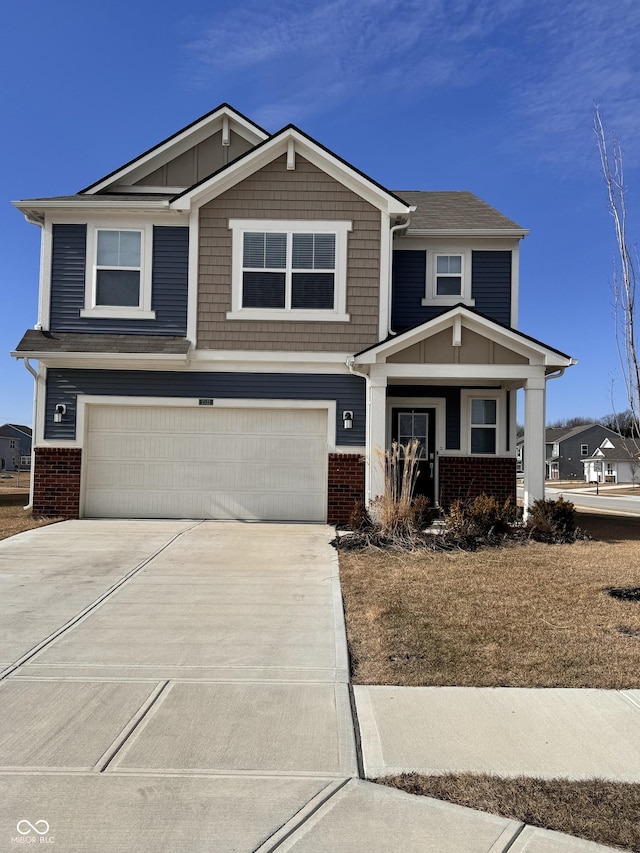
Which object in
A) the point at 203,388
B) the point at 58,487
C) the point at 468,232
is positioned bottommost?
the point at 58,487

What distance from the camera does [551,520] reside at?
452 inches

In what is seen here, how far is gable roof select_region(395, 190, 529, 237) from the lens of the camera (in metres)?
14.3

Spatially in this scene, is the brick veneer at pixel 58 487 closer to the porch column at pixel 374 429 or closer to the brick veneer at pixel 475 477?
the porch column at pixel 374 429

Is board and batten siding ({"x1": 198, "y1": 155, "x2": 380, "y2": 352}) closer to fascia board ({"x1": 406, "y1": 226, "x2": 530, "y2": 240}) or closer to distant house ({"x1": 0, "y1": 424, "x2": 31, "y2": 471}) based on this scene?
fascia board ({"x1": 406, "y1": 226, "x2": 530, "y2": 240})

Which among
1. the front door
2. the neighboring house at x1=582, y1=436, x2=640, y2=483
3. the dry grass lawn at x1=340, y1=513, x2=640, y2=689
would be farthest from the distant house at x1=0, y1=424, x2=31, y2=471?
the dry grass lawn at x1=340, y1=513, x2=640, y2=689

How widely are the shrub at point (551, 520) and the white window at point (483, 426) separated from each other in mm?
2765

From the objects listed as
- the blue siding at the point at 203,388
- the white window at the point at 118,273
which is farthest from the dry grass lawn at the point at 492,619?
the white window at the point at 118,273

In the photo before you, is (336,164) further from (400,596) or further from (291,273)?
(400,596)

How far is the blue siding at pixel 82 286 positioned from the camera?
13.6 m

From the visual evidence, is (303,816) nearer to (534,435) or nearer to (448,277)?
(534,435)

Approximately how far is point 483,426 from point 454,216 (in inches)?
186

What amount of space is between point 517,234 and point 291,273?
476 cm

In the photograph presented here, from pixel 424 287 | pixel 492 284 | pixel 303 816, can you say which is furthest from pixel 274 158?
pixel 303 816

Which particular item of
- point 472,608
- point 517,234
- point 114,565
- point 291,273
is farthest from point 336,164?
point 472,608
